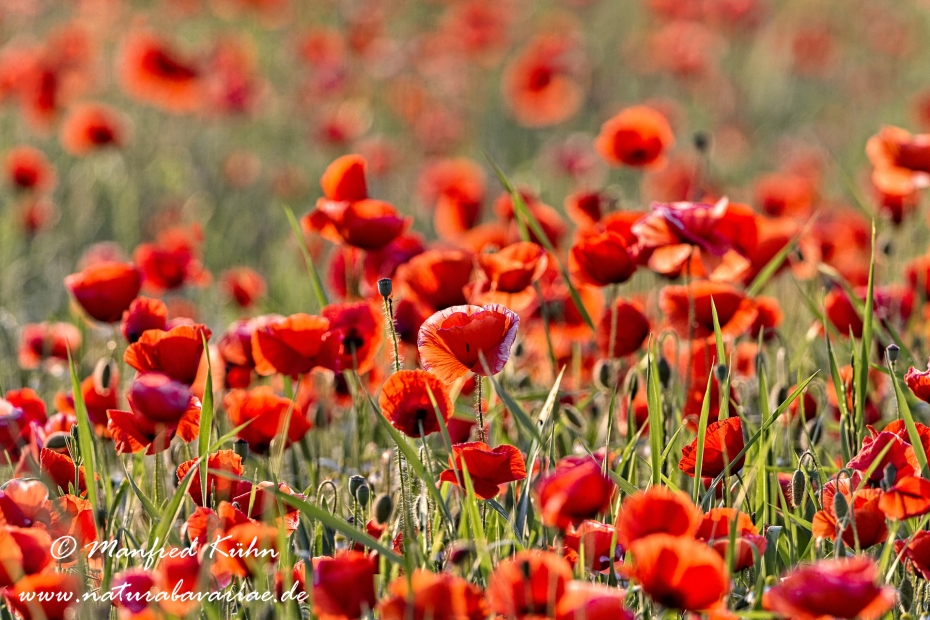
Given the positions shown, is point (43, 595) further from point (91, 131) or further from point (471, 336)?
point (91, 131)

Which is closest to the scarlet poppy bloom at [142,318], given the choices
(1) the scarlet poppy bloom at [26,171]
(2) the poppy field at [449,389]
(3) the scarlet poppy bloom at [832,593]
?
(2) the poppy field at [449,389]

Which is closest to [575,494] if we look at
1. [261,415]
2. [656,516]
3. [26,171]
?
[656,516]

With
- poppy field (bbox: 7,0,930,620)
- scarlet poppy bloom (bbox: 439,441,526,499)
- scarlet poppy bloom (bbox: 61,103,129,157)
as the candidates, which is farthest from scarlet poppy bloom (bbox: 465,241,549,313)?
scarlet poppy bloom (bbox: 61,103,129,157)

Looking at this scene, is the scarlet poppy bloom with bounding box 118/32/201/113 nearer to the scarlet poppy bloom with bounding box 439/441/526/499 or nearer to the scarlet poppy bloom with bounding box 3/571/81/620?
the scarlet poppy bloom with bounding box 439/441/526/499

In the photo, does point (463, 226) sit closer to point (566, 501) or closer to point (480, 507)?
point (480, 507)

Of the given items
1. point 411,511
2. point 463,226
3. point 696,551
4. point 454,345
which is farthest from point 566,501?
point 463,226

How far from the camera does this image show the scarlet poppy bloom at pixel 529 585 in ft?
3.57

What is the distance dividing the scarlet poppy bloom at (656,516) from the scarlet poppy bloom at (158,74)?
14.0ft

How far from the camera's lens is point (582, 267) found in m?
1.98

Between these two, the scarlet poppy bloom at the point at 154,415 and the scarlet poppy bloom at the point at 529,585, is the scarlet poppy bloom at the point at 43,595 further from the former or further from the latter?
the scarlet poppy bloom at the point at 529,585

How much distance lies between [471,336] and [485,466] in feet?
0.56

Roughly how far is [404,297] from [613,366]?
1.29 ft

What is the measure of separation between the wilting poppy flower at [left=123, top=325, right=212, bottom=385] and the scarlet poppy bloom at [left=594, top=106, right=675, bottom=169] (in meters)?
1.45

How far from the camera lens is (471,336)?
4.90 feet
